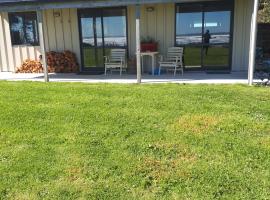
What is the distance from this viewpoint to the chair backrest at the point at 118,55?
38.9ft

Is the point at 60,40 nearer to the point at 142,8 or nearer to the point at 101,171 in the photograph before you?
the point at 142,8

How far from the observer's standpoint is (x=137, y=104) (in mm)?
6551

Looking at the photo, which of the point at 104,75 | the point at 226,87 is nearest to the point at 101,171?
the point at 226,87

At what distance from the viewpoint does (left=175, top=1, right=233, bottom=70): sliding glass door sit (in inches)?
440

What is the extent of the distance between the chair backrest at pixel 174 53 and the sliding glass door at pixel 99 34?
1.57 metres

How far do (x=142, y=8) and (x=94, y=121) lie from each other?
22.7 feet

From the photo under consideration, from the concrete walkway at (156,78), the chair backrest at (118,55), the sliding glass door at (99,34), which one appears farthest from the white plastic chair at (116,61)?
the concrete walkway at (156,78)

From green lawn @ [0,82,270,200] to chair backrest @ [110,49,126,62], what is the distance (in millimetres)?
4790

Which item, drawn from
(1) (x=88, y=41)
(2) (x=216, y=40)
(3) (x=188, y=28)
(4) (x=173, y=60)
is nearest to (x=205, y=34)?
(2) (x=216, y=40)

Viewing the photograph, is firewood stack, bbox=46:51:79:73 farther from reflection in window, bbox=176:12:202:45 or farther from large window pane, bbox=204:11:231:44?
large window pane, bbox=204:11:231:44

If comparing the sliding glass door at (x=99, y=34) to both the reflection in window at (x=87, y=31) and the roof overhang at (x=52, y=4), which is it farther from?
the roof overhang at (x=52, y=4)

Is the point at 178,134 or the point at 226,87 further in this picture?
the point at 226,87

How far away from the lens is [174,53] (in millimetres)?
11398

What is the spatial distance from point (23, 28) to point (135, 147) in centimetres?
966
